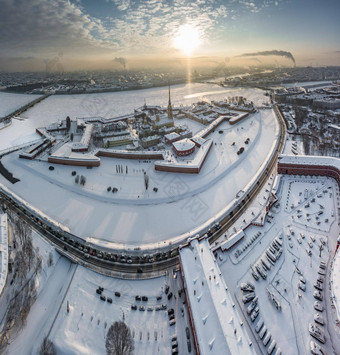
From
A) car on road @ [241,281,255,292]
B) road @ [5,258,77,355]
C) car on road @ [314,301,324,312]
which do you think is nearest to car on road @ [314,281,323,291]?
car on road @ [314,301,324,312]

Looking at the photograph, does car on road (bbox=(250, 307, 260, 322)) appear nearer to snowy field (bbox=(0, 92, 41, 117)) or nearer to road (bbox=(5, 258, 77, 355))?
road (bbox=(5, 258, 77, 355))

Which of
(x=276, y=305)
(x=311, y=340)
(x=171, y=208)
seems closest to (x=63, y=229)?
(x=171, y=208)

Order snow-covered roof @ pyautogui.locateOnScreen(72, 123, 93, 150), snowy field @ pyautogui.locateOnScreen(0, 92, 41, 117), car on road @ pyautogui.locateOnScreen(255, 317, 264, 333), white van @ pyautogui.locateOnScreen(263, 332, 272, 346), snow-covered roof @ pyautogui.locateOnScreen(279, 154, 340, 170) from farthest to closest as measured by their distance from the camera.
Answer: snowy field @ pyautogui.locateOnScreen(0, 92, 41, 117) → snow-covered roof @ pyautogui.locateOnScreen(72, 123, 93, 150) → snow-covered roof @ pyautogui.locateOnScreen(279, 154, 340, 170) → car on road @ pyautogui.locateOnScreen(255, 317, 264, 333) → white van @ pyautogui.locateOnScreen(263, 332, 272, 346)

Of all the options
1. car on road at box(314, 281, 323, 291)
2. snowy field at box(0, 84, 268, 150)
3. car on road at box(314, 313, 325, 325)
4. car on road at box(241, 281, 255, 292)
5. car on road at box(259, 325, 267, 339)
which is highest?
snowy field at box(0, 84, 268, 150)

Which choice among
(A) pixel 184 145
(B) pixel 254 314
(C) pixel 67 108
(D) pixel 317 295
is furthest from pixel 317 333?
(C) pixel 67 108

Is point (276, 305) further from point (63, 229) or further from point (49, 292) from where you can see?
point (63, 229)

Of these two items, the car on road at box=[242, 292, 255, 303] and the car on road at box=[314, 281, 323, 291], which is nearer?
the car on road at box=[242, 292, 255, 303]

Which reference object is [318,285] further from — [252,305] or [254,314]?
[254,314]
